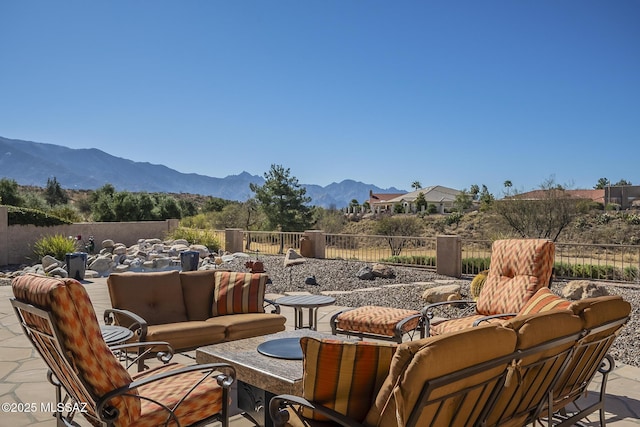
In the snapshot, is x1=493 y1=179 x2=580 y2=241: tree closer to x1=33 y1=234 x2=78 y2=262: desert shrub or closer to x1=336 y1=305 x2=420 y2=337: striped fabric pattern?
x1=336 y1=305 x2=420 y2=337: striped fabric pattern

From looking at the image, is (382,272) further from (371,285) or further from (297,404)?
(297,404)

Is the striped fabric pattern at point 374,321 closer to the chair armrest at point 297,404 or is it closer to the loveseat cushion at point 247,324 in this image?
the loveseat cushion at point 247,324

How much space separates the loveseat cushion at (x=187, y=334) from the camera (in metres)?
4.33

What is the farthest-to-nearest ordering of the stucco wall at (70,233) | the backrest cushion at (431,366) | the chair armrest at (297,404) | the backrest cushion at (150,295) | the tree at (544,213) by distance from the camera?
1. the tree at (544,213)
2. the stucco wall at (70,233)
3. the backrest cushion at (150,295)
4. the chair armrest at (297,404)
5. the backrest cushion at (431,366)

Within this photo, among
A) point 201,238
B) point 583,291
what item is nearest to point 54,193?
point 201,238

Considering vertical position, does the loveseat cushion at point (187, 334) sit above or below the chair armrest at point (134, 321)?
below

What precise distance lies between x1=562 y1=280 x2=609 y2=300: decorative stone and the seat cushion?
723 cm

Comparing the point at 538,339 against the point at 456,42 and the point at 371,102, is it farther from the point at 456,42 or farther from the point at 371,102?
the point at 371,102

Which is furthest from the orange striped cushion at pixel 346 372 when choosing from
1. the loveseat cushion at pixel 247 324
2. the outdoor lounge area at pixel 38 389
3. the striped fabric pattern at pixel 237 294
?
the striped fabric pattern at pixel 237 294

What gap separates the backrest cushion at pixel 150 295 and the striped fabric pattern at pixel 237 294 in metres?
0.39

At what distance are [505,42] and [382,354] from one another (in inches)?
646

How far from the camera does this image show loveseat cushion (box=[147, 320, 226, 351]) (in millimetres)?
4332

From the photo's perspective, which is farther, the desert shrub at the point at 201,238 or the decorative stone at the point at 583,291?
the desert shrub at the point at 201,238

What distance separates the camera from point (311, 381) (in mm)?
2072
